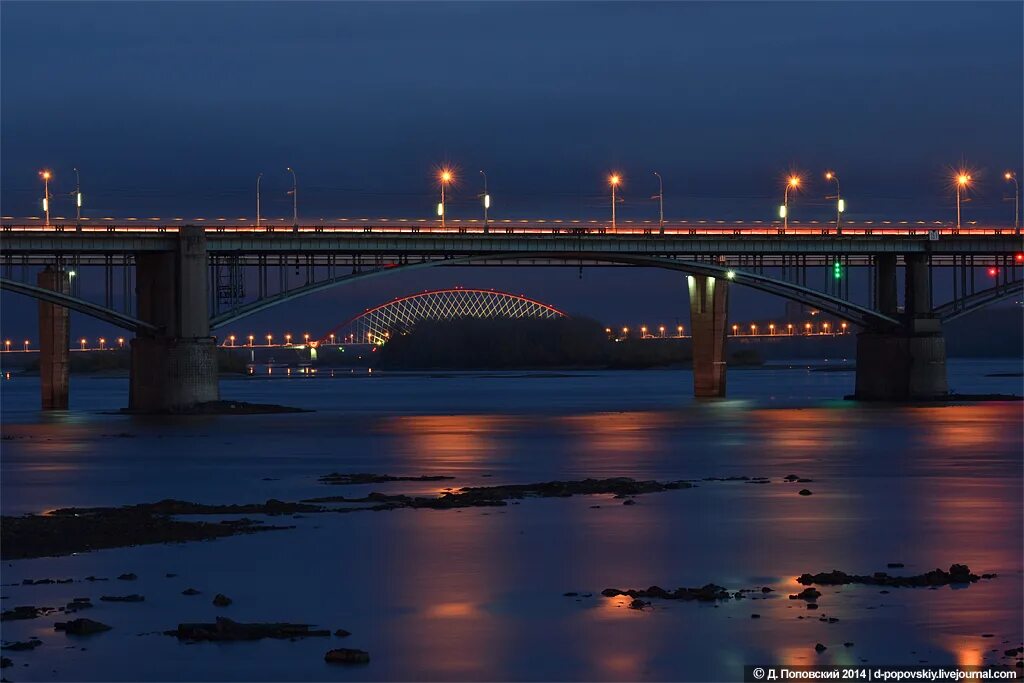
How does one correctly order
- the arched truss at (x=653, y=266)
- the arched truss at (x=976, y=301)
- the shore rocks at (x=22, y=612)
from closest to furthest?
the shore rocks at (x=22, y=612), the arched truss at (x=653, y=266), the arched truss at (x=976, y=301)

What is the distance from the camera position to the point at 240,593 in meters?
22.8

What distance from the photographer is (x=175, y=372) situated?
84250 mm

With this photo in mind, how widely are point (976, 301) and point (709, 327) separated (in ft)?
56.6

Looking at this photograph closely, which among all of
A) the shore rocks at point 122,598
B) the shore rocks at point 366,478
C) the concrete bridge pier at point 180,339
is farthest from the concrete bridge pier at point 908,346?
the shore rocks at point 122,598

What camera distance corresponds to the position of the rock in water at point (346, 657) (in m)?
18.5

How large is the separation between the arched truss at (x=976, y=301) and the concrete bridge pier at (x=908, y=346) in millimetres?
875

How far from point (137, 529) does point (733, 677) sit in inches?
609

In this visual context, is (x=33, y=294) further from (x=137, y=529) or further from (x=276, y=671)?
(x=276, y=671)

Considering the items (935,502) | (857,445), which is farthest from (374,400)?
(935,502)

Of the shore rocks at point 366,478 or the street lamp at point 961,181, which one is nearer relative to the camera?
the shore rocks at point 366,478

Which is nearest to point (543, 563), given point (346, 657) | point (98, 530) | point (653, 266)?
point (346, 657)

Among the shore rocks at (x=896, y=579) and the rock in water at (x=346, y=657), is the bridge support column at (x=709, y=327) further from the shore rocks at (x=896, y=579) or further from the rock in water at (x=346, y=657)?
the rock in water at (x=346, y=657)

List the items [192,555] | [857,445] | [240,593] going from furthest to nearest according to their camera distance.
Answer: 1. [857,445]
2. [192,555]
3. [240,593]

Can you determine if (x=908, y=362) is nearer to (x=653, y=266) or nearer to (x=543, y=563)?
(x=653, y=266)
